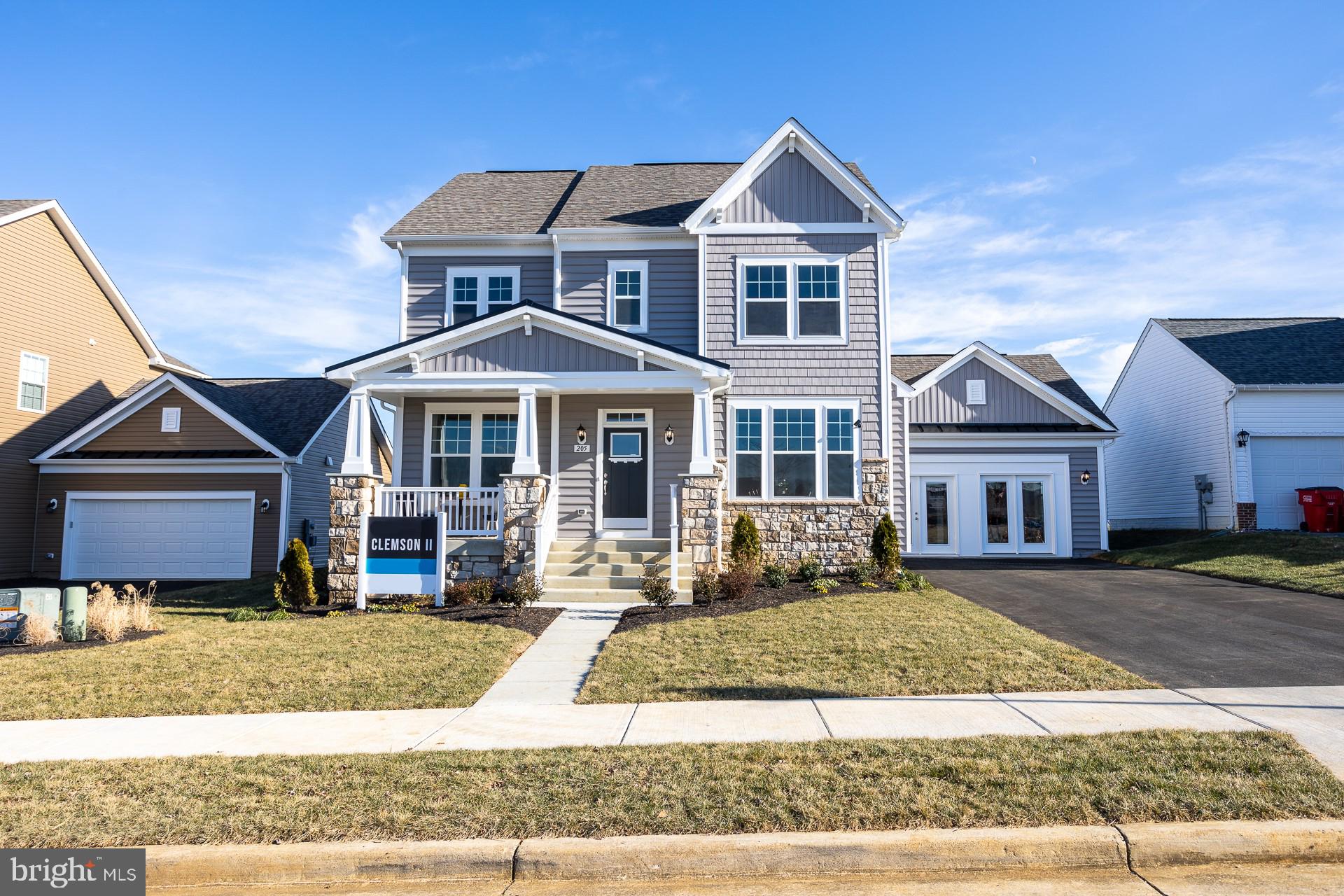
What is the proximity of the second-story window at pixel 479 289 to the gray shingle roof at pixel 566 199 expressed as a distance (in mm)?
787

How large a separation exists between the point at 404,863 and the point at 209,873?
1.04 m

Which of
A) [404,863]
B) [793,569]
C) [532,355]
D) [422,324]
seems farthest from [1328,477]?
[404,863]

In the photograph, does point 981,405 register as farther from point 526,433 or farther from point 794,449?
point 526,433

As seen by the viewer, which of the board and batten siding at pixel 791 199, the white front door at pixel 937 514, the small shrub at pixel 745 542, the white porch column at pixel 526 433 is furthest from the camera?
the white front door at pixel 937 514

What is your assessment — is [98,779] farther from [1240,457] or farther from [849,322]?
[1240,457]

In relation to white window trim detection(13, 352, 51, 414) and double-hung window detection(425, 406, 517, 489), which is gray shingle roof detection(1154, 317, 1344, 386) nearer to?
double-hung window detection(425, 406, 517, 489)

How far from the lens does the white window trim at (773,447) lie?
15883 mm

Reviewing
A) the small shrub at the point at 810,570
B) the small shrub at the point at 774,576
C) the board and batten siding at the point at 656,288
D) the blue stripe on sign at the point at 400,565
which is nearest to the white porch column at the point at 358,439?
the blue stripe on sign at the point at 400,565

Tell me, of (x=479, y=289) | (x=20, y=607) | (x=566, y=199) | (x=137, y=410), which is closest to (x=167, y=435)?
(x=137, y=410)

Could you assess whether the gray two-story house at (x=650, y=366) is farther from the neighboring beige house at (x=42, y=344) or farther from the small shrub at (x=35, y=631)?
the neighboring beige house at (x=42, y=344)

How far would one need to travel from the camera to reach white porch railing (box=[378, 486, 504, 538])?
46.6 ft

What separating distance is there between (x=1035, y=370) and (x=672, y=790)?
20.9 metres

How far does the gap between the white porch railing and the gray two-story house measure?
0.21 ft

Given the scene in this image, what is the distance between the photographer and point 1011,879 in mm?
4328
